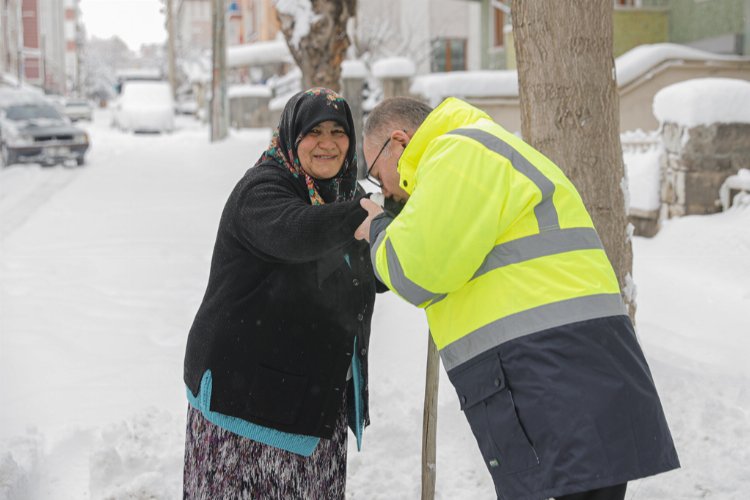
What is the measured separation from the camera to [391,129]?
2.36m

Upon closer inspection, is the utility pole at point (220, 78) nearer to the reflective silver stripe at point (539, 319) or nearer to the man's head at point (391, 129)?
the man's head at point (391, 129)

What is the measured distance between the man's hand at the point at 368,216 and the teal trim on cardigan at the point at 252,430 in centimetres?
67

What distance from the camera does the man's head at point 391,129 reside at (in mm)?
2346

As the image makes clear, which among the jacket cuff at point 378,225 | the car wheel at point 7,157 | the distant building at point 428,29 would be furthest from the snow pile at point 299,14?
the distant building at point 428,29

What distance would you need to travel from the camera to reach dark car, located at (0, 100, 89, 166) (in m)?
17.8

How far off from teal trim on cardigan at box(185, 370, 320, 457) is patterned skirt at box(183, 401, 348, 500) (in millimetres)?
26

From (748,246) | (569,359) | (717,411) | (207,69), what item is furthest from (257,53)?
(569,359)

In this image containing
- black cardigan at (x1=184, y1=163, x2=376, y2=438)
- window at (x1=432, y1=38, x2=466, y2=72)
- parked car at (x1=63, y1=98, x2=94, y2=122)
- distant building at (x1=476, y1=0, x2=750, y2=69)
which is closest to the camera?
black cardigan at (x1=184, y1=163, x2=376, y2=438)

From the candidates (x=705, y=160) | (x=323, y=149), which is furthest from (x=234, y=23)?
(x=323, y=149)

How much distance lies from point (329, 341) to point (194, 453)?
1.85ft

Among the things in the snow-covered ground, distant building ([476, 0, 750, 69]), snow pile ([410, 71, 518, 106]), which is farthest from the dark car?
distant building ([476, 0, 750, 69])

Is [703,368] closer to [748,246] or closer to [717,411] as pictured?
[717,411]

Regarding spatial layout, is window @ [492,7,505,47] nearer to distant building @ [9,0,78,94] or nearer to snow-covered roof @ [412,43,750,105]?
snow-covered roof @ [412,43,750,105]

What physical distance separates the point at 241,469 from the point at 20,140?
55.2 ft
